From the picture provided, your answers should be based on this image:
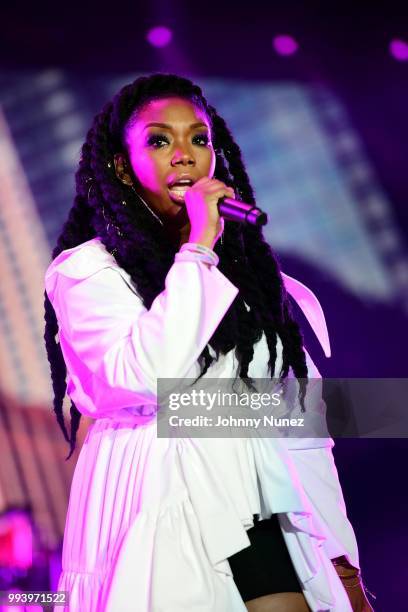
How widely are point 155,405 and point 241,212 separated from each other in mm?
348

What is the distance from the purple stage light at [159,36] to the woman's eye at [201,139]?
155 centimetres

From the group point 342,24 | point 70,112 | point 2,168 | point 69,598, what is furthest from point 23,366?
point 342,24

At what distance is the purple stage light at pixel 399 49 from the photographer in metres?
3.16

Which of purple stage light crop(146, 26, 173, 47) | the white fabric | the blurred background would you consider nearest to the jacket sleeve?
the white fabric

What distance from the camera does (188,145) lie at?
4.99ft

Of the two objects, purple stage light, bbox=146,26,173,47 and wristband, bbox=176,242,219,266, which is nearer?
wristband, bbox=176,242,219,266

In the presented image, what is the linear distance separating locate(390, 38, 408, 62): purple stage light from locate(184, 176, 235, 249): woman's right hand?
7.01 feet

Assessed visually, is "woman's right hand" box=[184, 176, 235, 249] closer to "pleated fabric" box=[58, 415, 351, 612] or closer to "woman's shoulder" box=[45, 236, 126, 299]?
"woman's shoulder" box=[45, 236, 126, 299]

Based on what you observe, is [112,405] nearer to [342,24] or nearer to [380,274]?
[380,274]

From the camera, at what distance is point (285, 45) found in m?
3.10

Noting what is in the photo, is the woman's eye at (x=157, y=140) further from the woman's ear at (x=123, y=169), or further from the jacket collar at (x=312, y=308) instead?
the jacket collar at (x=312, y=308)

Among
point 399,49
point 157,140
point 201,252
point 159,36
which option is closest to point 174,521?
point 201,252

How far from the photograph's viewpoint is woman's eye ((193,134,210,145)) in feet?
5.11

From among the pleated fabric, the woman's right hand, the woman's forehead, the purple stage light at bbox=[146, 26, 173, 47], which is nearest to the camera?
the pleated fabric
